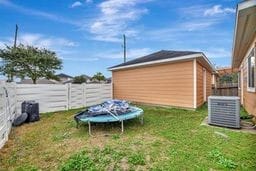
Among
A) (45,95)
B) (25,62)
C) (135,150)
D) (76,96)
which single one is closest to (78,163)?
(135,150)

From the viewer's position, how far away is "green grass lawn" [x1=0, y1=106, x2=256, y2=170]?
3.13 meters

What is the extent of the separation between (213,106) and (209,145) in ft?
6.16

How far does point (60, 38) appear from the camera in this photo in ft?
55.8

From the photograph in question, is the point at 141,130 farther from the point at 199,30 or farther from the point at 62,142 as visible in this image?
the point at 199,30

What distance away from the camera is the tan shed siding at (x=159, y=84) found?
8875 mm

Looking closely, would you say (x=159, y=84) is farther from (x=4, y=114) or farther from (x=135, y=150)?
(x=4, y=114)

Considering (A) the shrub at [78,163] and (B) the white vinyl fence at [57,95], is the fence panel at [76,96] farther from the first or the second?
(A) the shrub at [78,163]

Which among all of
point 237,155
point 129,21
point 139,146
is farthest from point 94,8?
point 237,155

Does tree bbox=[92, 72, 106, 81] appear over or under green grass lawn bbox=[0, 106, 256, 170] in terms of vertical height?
over

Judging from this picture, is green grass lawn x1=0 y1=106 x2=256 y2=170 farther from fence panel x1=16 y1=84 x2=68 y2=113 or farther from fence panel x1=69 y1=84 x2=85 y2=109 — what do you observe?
fence panel x1=69 y1=84 x2=85 y2=109

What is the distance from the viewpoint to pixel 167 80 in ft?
31.7

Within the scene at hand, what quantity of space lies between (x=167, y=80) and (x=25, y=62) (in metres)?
16.3

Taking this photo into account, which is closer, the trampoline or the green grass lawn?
the green grass lawn

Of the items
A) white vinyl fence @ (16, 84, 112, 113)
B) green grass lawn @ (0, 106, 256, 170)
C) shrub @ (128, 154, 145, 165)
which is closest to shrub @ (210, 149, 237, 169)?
green grass lawn @ (0, 106, 256, 170)
